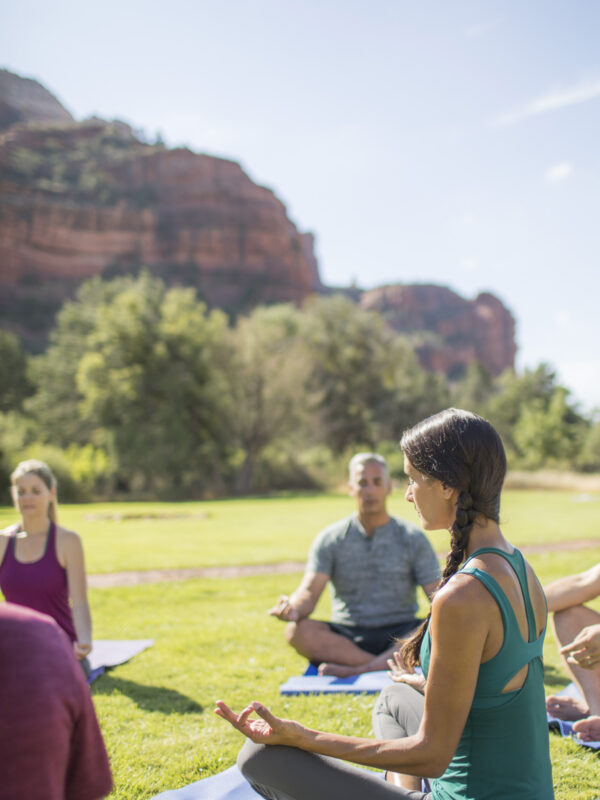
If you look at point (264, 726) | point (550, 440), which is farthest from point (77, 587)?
point (550, 440)

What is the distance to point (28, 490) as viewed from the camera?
464cm

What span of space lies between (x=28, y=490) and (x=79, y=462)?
28.5 meters

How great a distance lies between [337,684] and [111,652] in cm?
250

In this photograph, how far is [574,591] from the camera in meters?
3.90

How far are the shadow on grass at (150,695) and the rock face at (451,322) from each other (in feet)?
401

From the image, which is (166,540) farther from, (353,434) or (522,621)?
(353,434)

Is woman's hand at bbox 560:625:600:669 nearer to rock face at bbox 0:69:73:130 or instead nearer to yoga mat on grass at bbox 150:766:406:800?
yoga mat on grass at bbox 150:766:406:800

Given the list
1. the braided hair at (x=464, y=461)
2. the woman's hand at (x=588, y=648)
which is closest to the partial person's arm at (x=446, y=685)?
the braided hair at (x=464, y=461)

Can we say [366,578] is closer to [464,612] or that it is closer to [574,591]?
[574,591]

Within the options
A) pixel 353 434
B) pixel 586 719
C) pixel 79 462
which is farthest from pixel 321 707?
pixel 353 434

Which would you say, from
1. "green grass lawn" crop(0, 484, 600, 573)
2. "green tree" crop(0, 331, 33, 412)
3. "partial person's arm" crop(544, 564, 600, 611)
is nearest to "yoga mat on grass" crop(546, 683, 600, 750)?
"partial person's arm" crop(544, 564, 600, 611)

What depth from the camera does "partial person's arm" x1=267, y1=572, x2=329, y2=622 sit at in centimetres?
455

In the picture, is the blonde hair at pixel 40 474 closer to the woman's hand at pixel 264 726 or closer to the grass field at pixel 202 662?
the grass field at pixel 202 662

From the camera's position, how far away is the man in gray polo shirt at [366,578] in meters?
4.98
